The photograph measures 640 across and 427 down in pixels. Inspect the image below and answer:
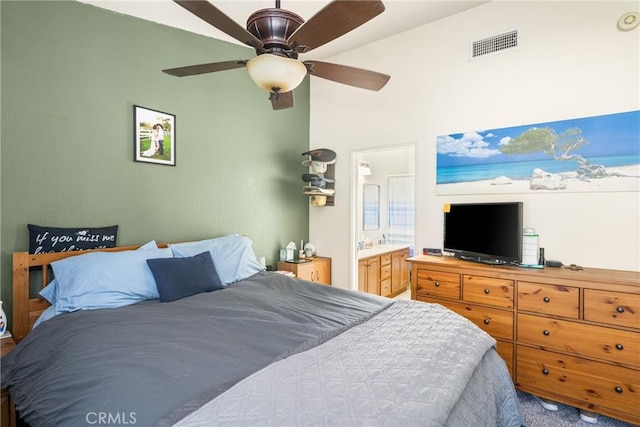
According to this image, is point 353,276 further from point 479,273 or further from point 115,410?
point 115,410

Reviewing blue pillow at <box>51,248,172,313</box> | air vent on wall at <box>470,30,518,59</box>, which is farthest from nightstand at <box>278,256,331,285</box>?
air vent on wall at <box>470,30,518,59</box>

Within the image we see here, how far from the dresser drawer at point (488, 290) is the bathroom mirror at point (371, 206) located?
2.72 meters

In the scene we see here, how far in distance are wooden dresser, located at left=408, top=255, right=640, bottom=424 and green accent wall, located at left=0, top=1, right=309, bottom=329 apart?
238cm

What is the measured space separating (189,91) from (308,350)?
2652mm

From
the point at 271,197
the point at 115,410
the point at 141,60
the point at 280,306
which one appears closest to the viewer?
the point at 115,410

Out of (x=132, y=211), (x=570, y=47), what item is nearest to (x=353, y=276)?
(x=132, y=211)

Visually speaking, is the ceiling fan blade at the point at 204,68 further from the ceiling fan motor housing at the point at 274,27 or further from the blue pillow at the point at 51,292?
the blue pillow at the point at 51,292

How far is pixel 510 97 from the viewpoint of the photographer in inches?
108

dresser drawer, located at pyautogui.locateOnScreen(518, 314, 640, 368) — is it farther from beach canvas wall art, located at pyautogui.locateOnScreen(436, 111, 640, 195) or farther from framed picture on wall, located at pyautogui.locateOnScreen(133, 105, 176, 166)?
framed picture on wall, located at pyautogui.locateOnScreen(133, 105, 176, 166)

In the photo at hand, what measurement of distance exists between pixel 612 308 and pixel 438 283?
1.09 m

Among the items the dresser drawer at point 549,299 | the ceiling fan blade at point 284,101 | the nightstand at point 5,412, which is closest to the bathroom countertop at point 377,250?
the dresser drawer at point 549,299

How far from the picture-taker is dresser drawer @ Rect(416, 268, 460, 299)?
2.59 meters

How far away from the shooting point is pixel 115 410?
1.03 metres

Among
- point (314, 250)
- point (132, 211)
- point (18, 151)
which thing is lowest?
point (314, 250)
